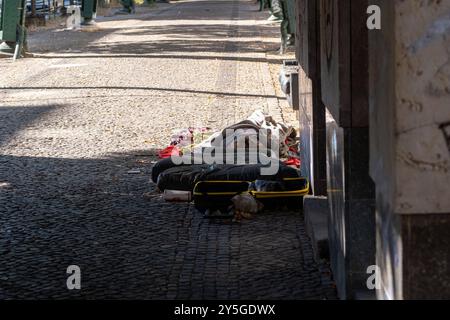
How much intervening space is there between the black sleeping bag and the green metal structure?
51.3 feet

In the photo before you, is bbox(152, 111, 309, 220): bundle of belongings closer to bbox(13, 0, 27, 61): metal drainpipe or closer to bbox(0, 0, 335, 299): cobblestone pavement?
bbox(0, 0, 335, 299): cobblestone pavement


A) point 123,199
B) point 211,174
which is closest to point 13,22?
point 123,199

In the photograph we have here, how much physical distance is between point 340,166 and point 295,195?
2.64 meters

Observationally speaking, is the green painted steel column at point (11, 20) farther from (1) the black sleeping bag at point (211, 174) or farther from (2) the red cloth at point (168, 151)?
(1) the black sleeping bag at point (211, 174)

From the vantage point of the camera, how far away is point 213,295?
20.6 ft

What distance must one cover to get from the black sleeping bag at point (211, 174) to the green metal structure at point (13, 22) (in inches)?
615

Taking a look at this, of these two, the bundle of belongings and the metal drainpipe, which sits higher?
the metal drainpipe

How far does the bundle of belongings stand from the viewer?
852 cm

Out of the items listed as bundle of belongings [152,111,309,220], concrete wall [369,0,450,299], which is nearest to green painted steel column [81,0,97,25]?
bundle of belongings [152,111,309,220]

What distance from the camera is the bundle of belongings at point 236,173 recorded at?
27.9 ft

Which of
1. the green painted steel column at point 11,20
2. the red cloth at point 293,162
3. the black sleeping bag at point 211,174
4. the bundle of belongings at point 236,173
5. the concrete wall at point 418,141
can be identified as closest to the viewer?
the concrete wall at point 418,141

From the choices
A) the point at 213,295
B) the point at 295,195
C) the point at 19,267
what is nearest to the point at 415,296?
the point at 213,295

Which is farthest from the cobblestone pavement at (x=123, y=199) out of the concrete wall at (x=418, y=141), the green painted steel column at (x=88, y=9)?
the green painted steel column at (x=88, y=9)
